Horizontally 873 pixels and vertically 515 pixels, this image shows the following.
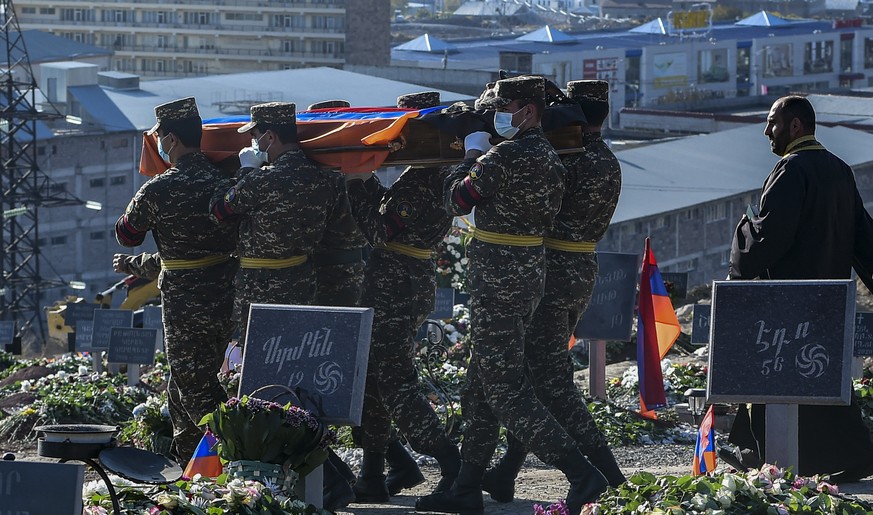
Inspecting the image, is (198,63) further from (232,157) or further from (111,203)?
(232,157)

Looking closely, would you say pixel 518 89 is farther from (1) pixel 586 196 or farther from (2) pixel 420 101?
(2) pixel 420 101

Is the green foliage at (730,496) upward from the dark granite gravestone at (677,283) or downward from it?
upward

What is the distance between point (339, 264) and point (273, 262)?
590 millimetres

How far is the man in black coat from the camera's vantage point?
26.9ft

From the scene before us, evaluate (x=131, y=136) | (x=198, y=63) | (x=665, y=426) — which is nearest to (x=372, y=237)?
(x=665, y=426)

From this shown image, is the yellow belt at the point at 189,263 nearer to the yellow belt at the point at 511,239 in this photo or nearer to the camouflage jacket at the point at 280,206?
the camouflage jacket at the point at 280,206

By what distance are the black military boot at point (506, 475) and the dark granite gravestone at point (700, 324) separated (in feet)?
15.6

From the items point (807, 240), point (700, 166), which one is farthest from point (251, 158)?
point (700, 166)

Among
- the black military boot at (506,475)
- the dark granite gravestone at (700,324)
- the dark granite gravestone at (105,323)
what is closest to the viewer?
the black military boot at (506,475)

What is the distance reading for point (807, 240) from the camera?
830 centimetres

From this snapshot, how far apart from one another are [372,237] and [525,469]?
7.28 ft

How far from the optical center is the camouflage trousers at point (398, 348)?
8656mm

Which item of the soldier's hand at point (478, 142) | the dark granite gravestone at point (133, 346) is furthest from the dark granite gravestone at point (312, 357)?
the dark granite gravestone at point (133, 346)

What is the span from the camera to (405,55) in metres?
99.1
